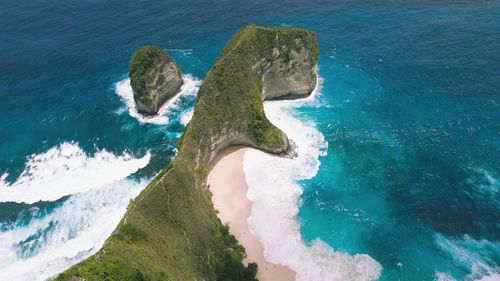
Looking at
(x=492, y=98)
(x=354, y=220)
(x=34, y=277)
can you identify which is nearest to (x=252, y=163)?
(x=354, y=220)

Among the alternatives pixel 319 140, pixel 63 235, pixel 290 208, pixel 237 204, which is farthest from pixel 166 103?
pixel 290 208

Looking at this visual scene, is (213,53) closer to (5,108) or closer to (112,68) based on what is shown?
(112,68)

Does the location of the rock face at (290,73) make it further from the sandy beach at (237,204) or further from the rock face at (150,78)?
the rock face at (150,78)

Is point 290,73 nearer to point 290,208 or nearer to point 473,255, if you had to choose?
point 290,208

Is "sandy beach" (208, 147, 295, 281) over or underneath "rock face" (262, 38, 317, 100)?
underneath

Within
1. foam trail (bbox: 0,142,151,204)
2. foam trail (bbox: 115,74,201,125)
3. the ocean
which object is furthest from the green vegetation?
foam trail (bbox: 0,142,151,204)

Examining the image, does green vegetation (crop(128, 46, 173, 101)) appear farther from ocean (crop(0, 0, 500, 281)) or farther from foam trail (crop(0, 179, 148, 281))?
foam trail (crop(0, 179, 148, 281))
